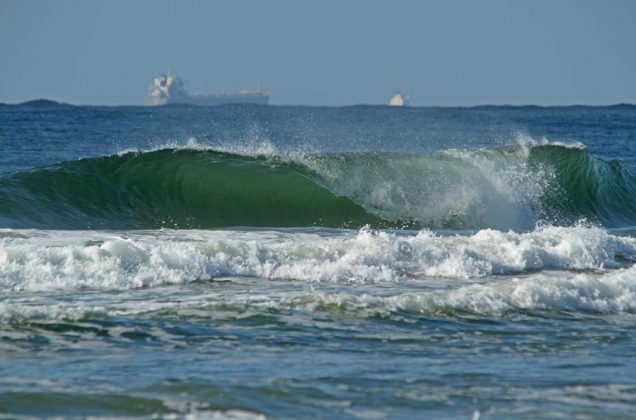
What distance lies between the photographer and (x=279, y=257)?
12.0 metres

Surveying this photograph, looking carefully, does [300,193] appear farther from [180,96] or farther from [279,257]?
[180,96]

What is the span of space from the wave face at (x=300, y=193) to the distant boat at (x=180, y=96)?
6626 inches

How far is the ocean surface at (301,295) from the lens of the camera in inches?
267

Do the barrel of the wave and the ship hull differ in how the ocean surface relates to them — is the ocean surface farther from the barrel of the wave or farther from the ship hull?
the ship hull

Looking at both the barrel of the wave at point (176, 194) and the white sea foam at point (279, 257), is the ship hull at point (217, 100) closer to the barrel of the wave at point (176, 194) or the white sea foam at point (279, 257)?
the barrel of the wave at point (176, 194)

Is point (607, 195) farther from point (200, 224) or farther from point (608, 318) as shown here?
point (608, 318)

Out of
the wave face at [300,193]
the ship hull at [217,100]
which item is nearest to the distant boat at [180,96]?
the ship hull at [217,100]

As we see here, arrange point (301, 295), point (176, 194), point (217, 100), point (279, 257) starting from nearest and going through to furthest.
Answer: point (301, 295) < point (279, 257) < point (176, 194) < point (217, 100)

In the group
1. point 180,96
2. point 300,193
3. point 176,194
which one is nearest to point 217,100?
point 180,96

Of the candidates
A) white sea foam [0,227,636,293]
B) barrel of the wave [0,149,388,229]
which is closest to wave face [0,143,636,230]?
barrel of the wave [0,149,388,229]

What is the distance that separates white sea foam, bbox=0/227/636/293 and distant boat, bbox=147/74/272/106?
177m

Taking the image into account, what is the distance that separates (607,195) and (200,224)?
10.9 metres

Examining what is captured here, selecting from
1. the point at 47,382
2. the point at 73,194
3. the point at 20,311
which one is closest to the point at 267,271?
the point at 20,311

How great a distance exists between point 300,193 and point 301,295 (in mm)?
10103
